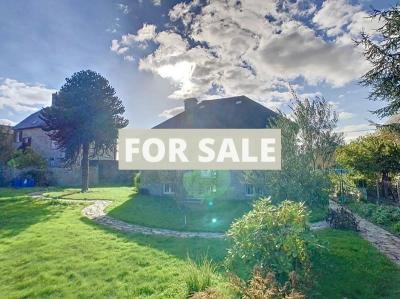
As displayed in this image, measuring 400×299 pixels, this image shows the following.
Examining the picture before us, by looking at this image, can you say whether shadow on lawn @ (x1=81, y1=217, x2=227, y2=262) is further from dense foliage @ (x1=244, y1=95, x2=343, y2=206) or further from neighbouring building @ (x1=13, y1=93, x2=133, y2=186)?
neighbouring building @ (x1=13, y1=93, x2=133, y2=186)

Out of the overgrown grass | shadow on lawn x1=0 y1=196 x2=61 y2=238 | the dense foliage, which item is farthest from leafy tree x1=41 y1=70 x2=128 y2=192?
the overgrown grass

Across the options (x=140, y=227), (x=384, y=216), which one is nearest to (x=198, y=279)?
(x=140, y=227)

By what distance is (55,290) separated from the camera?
5.88 m

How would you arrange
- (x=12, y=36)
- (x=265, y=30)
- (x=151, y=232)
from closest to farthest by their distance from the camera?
(x=151, y=232), (x=12, y=36), (x=265, y=30)

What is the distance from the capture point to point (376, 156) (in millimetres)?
14539

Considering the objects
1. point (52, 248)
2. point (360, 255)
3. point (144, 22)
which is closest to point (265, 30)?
point (144, 22)

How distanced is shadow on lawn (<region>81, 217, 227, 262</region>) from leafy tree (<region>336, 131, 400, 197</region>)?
408 inches

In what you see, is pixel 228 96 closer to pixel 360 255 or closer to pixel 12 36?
pixel 12 36

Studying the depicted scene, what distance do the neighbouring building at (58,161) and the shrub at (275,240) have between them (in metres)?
28.6

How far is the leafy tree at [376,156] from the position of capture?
523 inches

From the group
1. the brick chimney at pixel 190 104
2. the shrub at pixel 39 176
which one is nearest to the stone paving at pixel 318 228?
the brick chimney at pixel 190 104

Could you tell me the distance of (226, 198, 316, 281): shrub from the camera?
5.32m

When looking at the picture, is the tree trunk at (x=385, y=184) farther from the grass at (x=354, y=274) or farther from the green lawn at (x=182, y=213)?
the grass at (x=354, y=274)

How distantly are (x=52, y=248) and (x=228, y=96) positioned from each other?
1884 cm
